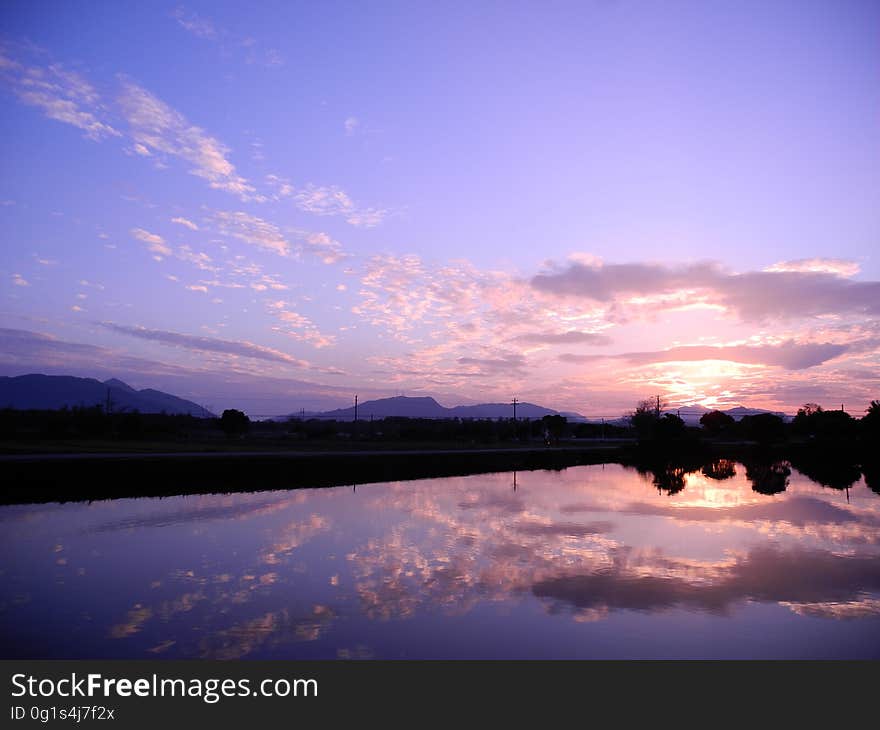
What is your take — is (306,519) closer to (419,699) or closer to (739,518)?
(419,699)

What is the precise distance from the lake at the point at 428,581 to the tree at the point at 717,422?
69221 millimetres

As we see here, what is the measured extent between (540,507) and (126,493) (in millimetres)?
11363

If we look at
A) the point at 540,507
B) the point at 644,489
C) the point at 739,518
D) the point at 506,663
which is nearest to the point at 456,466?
the point at 644,489

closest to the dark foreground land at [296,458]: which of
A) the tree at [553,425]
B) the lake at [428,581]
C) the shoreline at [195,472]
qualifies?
the shoreline at [195,472]

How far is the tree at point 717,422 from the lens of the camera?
80.4 meters

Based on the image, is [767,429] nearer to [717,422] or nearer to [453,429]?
[717,422]

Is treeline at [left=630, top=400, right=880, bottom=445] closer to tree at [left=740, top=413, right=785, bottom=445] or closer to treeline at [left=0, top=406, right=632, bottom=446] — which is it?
tree at [left=740, top=413, right=785, bottom=445]

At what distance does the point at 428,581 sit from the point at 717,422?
85.0m

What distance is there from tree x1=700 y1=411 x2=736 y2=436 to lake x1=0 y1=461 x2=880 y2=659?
69.2 meters

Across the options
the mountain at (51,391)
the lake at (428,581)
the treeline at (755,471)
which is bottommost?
the lake at (428,581)

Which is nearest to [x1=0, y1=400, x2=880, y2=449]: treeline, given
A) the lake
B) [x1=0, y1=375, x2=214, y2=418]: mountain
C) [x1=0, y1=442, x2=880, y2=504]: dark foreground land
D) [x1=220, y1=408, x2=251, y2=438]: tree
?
[x1=220, y1=408, x2=251, y2=438]: tree

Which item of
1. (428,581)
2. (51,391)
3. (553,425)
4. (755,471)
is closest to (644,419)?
(553,425)

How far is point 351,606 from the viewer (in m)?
A: 7.55

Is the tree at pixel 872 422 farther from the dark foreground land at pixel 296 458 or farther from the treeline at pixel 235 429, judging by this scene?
the treeline at pixel 235 429
